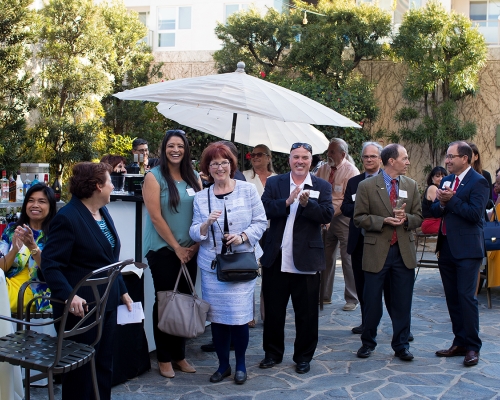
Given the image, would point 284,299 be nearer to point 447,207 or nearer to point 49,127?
point 447,207

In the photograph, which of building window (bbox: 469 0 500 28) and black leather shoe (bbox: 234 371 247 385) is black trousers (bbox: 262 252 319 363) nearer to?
black leather shoe (bbox: 234 371 247 385)

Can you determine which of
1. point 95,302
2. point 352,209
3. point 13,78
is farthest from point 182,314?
point 13,78

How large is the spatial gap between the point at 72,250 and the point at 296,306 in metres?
2.32

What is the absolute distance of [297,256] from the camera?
5129mm

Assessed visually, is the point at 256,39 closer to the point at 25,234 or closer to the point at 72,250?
the point at 25,234

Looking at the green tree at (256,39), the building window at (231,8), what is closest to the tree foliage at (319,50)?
the green tree at (256,39)

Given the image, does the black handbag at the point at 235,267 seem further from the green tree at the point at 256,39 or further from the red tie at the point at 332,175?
the green tree at the point at 256,39

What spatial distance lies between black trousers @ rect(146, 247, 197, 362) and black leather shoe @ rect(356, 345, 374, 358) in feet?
5.27

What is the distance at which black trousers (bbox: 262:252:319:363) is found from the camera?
5.24 m

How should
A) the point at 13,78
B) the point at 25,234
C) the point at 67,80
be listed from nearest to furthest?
the point at 25,234
the point at 13,78
the point at 67,80

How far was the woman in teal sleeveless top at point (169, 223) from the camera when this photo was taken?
498 cm

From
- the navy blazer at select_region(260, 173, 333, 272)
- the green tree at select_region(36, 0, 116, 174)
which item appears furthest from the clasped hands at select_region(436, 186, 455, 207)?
the green tree at select_region(36, 0, 116, 174)

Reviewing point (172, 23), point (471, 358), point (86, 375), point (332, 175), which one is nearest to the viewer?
point (86, 375)

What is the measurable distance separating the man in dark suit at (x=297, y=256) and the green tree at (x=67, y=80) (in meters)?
8.22
